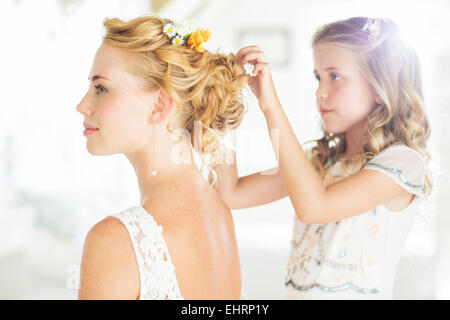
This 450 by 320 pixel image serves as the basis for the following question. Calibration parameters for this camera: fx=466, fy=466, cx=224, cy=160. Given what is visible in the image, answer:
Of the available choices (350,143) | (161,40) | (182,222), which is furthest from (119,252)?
(350,143)

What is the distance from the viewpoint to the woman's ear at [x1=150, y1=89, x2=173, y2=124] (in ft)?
2.67

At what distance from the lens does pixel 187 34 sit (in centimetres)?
82

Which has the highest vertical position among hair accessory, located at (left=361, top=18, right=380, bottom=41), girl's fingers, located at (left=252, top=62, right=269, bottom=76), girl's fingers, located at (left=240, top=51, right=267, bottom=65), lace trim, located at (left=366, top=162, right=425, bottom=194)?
hair accessory, located at (left=361, top=18, right=380, bottom=41)

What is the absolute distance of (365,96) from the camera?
1096 millimetres

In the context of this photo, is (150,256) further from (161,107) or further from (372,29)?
(372,29)

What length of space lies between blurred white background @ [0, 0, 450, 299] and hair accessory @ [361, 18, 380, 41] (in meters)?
0.51

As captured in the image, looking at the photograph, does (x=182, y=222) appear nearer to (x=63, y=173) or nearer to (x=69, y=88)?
(x=69, y=88)

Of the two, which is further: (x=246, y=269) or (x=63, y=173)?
(x=246, y=269)

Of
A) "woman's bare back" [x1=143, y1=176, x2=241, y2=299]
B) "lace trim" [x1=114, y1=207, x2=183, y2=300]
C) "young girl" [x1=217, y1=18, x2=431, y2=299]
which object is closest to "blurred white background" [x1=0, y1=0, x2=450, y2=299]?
"young girl" [x1=217, y1=18, x2=431, y2=299]

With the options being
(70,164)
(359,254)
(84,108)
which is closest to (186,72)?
(84,108)

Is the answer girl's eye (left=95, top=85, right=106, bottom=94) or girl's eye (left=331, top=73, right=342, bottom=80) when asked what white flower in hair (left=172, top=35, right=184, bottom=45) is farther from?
girl's eye (left=331, top=73, right=342, bottom=80)

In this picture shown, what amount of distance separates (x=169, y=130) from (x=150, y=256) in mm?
237
